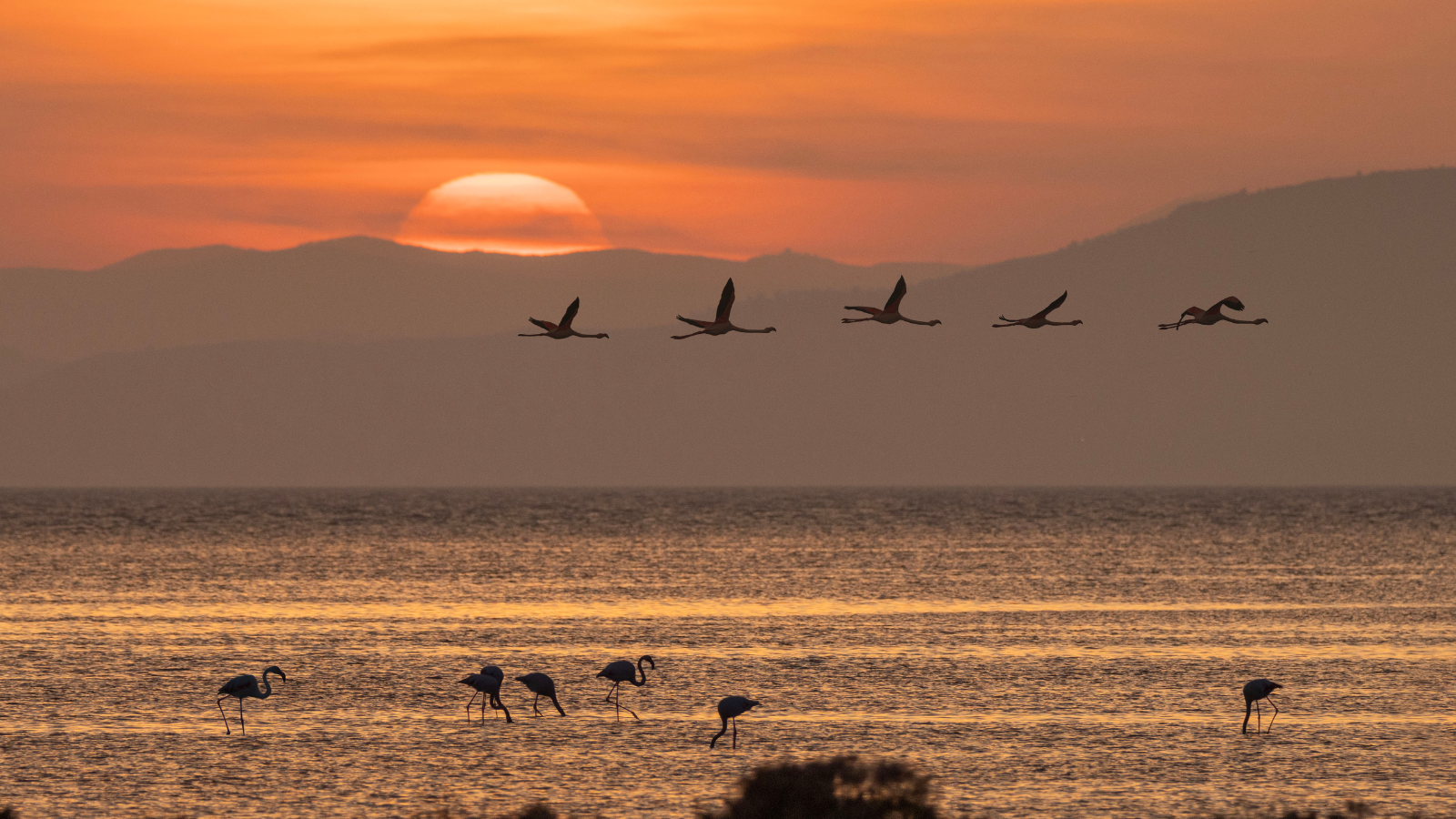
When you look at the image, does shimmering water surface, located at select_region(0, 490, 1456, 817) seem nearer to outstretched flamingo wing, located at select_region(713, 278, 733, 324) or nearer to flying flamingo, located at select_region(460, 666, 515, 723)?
flying flamingo, located at select_region(460, 666, 515, 723)

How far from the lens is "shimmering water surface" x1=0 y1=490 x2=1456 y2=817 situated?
1232 inches

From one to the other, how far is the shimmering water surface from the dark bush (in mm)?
6298

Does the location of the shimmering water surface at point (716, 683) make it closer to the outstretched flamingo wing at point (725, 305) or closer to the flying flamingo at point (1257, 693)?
the flying flamingo at point (1257, 693)

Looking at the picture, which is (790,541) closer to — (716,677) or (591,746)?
(716,677)

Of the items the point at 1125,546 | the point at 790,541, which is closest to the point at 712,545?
the point at 790,541

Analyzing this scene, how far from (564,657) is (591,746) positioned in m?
16.2

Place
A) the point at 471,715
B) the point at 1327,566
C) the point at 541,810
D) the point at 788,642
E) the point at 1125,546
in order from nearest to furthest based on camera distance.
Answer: the point at 541,810 → the point at 471,715 → the point at 788,642 → the point at 1327,566 → the point at 1125,546

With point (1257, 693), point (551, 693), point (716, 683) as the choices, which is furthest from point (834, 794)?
point (716, 683)

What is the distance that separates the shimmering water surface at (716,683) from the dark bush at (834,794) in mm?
6298

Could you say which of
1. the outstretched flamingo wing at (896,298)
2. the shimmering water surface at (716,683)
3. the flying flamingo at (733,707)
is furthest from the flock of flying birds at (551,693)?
the outstretched flamingo wing at (896,298)

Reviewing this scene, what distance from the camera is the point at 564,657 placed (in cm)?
5144

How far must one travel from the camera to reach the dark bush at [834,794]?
22.6 meters

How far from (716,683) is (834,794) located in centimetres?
2178

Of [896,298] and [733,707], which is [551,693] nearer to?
[733,707]
